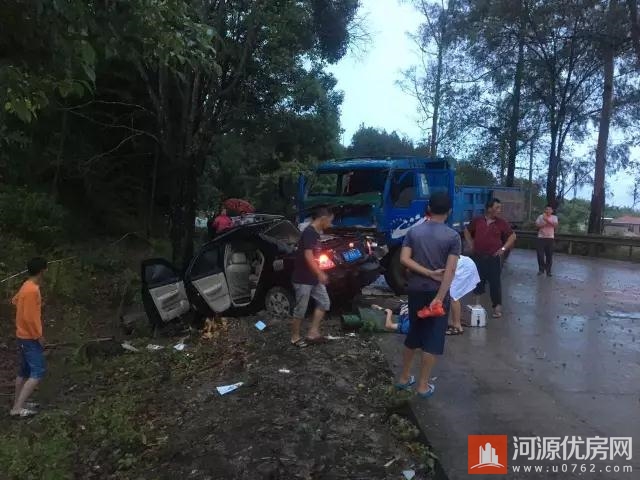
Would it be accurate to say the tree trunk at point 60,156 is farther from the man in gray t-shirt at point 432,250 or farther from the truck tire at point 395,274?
the man in gray t-shirt at point 432,250

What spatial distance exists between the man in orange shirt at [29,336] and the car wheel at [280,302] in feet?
10.7

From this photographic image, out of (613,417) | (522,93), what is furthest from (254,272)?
(522,93)

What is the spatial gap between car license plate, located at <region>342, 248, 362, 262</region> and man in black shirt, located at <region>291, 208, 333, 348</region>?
154 centimetres

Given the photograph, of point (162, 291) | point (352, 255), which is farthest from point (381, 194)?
point (162, 291)

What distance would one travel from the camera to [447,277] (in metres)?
4.58

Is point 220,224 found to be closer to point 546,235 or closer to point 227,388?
point 227,388

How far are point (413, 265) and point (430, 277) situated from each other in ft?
0.55

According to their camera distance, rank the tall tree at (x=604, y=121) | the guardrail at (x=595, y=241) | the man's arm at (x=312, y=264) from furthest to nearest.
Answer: the tall tree at (x=604, y=121)
the guardrail at (x=595, y=241)
the man's arm at (x=312, y=264)

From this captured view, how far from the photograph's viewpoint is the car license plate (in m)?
7.91

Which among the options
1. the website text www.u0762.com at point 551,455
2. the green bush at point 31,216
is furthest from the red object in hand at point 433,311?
the green bush at point 31,216

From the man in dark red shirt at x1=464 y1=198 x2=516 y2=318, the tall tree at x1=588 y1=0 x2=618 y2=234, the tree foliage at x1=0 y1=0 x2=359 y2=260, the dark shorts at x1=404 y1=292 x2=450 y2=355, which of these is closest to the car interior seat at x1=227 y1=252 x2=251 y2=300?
the tree foliage at x1=0 y1=0 x2=359 y2=260

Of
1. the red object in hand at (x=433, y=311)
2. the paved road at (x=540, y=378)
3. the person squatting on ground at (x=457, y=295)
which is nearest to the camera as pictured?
the paved road at (x=540, y=378)

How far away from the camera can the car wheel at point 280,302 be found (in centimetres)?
809

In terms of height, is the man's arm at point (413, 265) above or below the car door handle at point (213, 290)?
above
